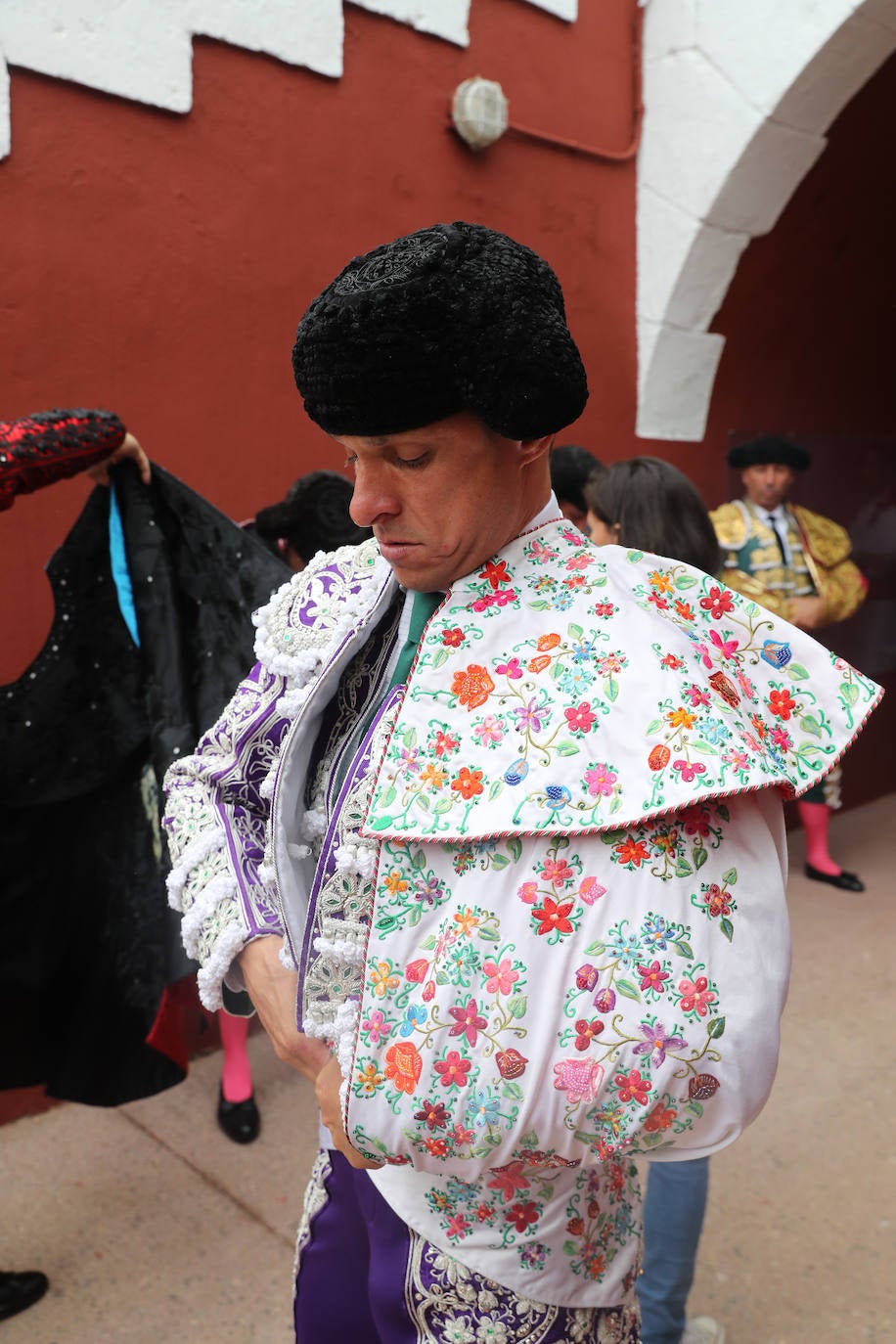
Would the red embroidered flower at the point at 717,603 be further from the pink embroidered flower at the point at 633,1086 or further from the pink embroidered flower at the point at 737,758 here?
the pink embroidered flower at the point at 633,1086

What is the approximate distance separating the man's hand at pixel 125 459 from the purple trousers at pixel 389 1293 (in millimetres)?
1417

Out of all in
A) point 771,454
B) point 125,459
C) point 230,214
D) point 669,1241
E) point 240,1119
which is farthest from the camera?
point 771,454

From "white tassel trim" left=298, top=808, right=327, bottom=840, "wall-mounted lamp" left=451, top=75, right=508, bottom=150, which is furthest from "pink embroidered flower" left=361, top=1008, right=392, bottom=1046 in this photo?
"wall-mounted lamp" left=451, top=75, right=508, bottom=150

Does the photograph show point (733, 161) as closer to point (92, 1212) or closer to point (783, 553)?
point (783, 553)

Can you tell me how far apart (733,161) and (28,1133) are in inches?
158

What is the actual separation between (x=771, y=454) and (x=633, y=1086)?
156 inches

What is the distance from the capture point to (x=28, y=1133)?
2994 millimetres

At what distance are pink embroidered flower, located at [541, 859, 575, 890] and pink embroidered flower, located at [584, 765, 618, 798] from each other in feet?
0.21

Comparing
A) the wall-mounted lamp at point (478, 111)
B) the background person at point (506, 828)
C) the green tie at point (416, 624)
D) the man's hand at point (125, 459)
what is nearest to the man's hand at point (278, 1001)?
the background person at point (506, 828)

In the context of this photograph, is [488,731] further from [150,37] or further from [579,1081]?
[150,37]

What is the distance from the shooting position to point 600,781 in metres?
0.92

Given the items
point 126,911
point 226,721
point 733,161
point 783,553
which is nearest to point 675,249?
point 733,161

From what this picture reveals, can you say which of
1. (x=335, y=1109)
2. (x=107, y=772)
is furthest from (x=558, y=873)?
(x=107, y=772)

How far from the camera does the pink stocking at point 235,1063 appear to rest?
3.09 m
